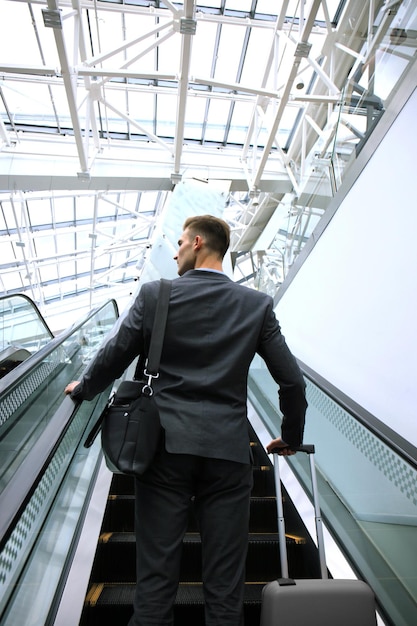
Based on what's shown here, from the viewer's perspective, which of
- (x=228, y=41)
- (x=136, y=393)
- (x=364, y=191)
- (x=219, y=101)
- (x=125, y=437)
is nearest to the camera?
(x=125, y=437)

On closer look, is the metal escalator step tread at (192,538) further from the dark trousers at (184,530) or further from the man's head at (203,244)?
the man's head at (203,244)

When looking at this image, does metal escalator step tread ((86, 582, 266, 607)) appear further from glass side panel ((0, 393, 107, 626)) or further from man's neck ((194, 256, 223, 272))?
man's neck ((194, 256, 223, 272))

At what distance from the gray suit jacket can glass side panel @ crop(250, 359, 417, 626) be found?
1.91ft

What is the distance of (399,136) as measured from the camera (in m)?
4.01

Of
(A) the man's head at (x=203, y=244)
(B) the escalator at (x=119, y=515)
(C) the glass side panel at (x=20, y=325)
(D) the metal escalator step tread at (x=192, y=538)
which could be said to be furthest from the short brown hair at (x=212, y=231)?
(C) the glass side panel at (x=20, y=325)

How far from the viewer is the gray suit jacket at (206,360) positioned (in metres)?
1.92

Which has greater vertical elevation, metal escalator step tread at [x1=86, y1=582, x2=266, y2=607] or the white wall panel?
the white wall panel

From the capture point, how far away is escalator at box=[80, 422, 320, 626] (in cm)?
256

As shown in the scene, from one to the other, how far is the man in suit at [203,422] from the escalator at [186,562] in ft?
3.01

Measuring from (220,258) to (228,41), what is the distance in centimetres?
1301

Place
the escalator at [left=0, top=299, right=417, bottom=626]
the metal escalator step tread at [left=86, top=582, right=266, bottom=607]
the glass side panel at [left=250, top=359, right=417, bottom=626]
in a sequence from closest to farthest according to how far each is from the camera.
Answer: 1. the escalator at [left=0, top=299, right=417, bottom=626]
2. the glass side panel at [left=250, top=359, right=417, bottom=626]
3. the metal escalator step tread at [left=86, top=582, right=266, bottom=607]

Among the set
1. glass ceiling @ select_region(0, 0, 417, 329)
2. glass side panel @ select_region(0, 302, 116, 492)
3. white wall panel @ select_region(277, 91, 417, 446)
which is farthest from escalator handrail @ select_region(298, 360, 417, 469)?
glass ceiling @ select_region(0, 0, 417, 329)

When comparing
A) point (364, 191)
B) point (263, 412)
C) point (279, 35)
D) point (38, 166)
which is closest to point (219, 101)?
point (279, 35)

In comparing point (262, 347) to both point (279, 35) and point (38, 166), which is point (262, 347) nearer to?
point (279, 35)
